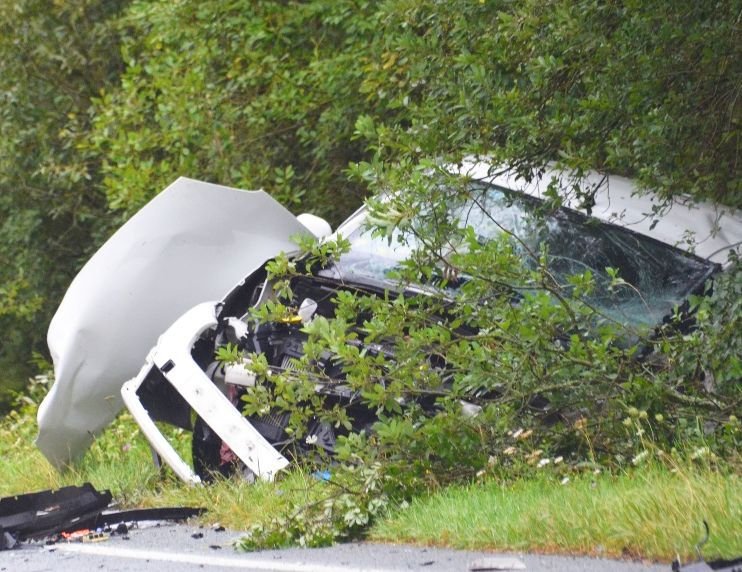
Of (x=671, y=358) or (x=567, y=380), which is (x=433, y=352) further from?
(x=671, y=358)

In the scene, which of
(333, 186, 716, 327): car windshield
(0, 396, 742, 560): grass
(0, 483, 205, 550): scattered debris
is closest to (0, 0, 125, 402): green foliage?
(333, 186, 716, 327): car windshield

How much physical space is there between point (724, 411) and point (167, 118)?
7.66 m

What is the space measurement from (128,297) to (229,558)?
11.2 ft

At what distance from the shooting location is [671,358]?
21.0 feet

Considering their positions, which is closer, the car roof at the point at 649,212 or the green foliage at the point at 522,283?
the green foliage at the point at 522,283

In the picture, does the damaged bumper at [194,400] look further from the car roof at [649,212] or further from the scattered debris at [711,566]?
the scattered debris at [711,566]

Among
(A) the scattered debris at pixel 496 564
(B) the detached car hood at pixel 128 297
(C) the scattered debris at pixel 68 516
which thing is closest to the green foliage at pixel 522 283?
(C) the scattered debris at pixel 68 516

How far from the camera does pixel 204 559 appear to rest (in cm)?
558

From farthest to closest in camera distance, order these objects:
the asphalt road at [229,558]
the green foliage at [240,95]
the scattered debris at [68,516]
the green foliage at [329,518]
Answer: the green foliage at [240,95]
the scattered debris at [68,516]
the green foliage at [329,518]
the asphalt road at [229,558]

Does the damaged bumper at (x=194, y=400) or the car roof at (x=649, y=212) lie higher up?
the car roof at (x=649, y=212)

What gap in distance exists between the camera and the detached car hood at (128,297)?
8.63 m

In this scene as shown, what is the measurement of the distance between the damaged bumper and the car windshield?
3.15 ft

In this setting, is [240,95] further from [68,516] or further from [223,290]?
[68,516]

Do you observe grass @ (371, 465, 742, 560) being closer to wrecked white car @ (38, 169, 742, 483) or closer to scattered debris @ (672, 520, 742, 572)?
scattered debris @ (672, 520, 742, 572)
